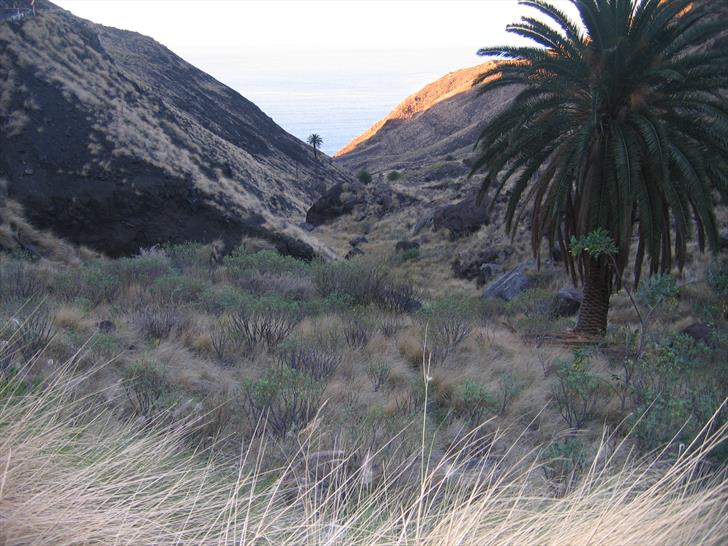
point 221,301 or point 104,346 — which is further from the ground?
point 221,301

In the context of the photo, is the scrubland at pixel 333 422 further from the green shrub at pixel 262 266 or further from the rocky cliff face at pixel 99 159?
the rocky cliff face at pixel 99 159

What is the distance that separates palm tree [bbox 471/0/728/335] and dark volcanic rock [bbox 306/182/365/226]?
99.2 feet

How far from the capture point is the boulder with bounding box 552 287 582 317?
13.7m

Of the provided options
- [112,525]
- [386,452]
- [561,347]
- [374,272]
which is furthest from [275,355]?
[374,272]

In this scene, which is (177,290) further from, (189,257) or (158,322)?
(189,257)

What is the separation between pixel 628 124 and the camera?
9453mm

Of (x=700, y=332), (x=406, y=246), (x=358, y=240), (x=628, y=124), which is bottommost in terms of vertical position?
(x=700, y=332)

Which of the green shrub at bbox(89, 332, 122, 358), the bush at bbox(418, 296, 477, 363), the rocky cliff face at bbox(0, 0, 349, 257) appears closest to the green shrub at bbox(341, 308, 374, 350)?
the bush at bbox(418, 296, 477, 363)

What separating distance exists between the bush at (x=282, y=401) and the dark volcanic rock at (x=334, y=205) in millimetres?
35533

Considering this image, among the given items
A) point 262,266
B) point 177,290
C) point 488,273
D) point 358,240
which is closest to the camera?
point 177,290

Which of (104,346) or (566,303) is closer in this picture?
(104,346)

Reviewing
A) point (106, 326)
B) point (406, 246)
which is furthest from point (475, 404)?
point (406, 246)

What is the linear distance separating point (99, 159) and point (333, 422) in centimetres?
1783

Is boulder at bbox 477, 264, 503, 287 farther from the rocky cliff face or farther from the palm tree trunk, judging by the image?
the palm tree trunk
